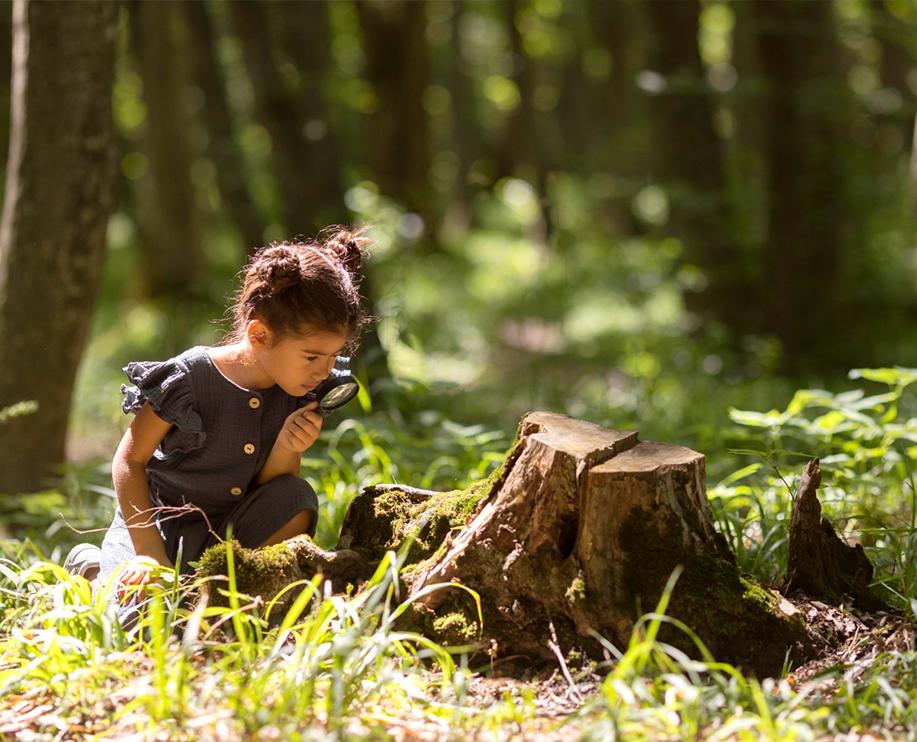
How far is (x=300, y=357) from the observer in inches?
96.8

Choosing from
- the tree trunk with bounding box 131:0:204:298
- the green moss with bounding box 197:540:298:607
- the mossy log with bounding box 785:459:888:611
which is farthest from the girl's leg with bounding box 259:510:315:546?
the tree trunk with bounding box 131:0:204:298

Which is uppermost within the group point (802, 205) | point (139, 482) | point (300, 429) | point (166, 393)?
point (802, 205)

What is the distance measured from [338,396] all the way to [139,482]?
0.66 m

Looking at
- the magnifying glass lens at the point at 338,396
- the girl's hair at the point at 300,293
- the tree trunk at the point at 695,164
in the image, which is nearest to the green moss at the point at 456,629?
the magnifying glass lens at the point at 338,396

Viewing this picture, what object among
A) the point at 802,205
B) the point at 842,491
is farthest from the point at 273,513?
the point at 802,205

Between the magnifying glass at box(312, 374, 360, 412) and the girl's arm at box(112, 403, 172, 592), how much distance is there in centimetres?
49

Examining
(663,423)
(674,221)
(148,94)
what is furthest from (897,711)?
(148,94)

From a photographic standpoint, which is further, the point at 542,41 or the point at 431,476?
the point at 542,41

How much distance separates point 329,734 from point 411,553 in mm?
817

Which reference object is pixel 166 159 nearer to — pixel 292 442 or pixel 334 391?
pixel 334 391

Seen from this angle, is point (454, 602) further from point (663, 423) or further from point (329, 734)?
point (663, 423)

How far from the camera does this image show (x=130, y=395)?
8.22 ft

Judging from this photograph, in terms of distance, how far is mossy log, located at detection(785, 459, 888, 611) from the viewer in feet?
8.00

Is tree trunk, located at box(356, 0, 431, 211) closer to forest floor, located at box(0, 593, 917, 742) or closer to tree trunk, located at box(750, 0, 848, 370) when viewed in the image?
tree trunk, located at box(750, 0, 848, 370)
